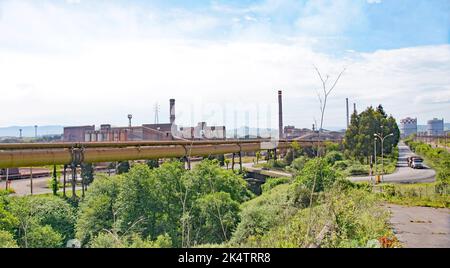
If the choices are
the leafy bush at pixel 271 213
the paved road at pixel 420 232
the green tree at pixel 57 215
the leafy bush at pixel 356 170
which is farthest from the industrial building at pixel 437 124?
the leafy bush at pixel 356 170

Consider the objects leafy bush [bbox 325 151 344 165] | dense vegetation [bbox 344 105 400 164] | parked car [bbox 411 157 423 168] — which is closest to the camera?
leafy bush [bbox 325 151 344 165]

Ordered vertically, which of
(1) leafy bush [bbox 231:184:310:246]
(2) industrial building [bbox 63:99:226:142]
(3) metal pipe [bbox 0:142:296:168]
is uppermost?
(2) industrial building [bbox 63:99:226:142]

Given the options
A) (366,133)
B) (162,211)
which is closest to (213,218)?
(162,211)

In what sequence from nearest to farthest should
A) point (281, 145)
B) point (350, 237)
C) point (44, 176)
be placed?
point (350, 237), point (44, 176), point (281, 145)

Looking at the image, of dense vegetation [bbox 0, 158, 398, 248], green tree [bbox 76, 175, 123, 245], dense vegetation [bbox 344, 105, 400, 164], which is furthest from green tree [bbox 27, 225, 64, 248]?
dense vegetation [bbox 344, 105, 400, 164]

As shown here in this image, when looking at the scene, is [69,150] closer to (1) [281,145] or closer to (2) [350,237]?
(2) [350,237]

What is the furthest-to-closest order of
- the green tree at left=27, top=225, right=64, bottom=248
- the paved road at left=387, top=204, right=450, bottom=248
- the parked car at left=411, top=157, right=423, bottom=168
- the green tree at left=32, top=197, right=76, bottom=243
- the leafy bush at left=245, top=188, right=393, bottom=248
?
the parked car at left=411, top=157, right=423, bottom=168 < the green tree at left=32, top=197, right=76, bottom=243 < the green tree at left=27, top=225, right=64, bottom=248 < the paved road at left=387, top=204, right=450, bottom=248 < the leafy bush at left=245, top=188, right=393, bottom=248

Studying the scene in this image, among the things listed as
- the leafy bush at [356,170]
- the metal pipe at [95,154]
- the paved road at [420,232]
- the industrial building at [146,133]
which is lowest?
the leafy bush at [356,170]

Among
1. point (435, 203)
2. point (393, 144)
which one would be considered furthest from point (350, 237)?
point (393, 144)

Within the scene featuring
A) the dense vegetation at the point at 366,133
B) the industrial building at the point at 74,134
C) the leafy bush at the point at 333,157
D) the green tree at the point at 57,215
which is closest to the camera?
the green tree at the point at 57,215

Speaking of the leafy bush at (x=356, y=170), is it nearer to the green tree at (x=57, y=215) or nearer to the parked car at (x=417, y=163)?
the parked car at (x=417, y=163)

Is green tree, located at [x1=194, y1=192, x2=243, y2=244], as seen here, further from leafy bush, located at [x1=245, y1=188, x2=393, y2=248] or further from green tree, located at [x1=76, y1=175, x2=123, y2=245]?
leafy bush, located at [x1=245, y1=188, x2=393, y2=248]
